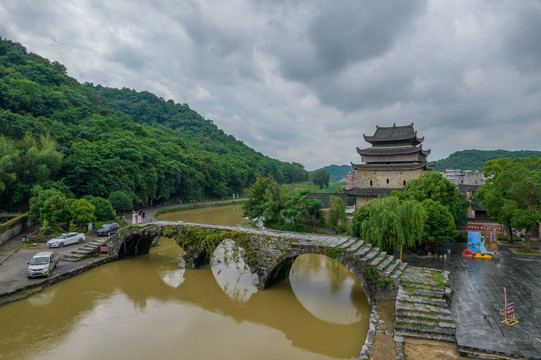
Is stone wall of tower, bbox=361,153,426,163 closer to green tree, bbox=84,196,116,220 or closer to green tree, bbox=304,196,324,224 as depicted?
green tree, bbox=304,196,324,224

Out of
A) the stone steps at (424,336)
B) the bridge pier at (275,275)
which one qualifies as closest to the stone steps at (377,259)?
the stone steps at (424,336)

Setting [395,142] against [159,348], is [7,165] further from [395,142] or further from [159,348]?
[395,142]

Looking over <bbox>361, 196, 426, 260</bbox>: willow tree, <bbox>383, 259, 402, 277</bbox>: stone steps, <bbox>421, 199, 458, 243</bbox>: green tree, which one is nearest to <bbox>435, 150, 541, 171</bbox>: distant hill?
<bbox>421, 199, 458, 243</bbox>: green tree

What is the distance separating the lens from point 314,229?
2886cm

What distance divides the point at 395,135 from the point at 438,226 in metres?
15.1

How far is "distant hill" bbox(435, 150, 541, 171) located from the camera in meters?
103

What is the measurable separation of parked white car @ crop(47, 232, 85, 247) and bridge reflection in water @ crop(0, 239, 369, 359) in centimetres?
467

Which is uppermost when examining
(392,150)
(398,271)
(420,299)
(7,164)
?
(392,150)

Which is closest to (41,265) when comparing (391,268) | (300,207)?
(391,268)

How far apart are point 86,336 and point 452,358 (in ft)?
37.2

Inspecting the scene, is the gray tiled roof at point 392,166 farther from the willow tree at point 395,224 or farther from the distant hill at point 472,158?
the distant hill at point 472,158

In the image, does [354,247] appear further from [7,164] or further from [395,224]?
[7,164]

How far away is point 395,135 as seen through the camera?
3028 centimetres

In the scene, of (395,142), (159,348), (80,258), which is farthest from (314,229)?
(159,348)
